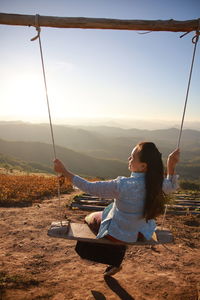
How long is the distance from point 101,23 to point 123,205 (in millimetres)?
2991

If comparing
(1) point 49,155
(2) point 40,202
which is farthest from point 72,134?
(2) point 40,202

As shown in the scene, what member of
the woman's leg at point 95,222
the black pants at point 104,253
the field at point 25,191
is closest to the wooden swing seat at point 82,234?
the woman's leg at point 95,222

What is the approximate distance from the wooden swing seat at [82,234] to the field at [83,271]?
0.93 meters

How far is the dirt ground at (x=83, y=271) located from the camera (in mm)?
3719

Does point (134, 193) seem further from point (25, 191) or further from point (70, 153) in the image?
point (70, 153)

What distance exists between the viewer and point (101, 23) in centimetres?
409

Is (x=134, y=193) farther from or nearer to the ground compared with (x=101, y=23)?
nearer to the ground

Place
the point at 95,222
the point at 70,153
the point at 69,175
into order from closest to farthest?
1. the point at 69,175
2. the point at 95,222
3. the point at 70,153

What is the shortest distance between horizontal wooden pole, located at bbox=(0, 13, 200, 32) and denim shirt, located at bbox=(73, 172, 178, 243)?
261cm

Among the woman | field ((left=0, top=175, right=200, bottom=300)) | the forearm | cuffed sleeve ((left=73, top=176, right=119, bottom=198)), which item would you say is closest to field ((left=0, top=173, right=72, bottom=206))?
field ((left=0, top=175, right=200, bottom=300))

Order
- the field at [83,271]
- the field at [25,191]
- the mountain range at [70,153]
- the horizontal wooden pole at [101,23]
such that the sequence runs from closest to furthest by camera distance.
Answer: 1. the field at [83,271]
2. the horizontal wooden pole at [101,23]
3. the field at [25,191]
4. the mountain range at [70,153]

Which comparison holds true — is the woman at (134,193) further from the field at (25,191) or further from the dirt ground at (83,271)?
the field at (25,191)

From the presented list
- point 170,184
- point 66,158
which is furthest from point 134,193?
point 66,158

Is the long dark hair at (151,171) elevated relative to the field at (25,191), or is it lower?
elevated
